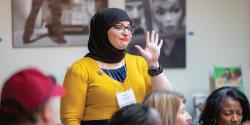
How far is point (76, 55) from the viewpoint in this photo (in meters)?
3.48

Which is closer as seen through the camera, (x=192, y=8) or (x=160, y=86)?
(x=160, y=86)

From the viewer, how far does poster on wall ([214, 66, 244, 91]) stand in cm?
382

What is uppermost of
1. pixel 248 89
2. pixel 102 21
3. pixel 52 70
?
pixel 102 21

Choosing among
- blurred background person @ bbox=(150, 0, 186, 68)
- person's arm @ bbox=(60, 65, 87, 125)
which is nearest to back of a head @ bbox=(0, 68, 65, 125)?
person's arm @ bbox=(60, 65, 87, 125)

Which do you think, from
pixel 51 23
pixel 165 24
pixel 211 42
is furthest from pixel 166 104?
pixel 211 42

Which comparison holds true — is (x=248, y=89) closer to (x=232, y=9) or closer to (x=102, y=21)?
(x=232, y=9)

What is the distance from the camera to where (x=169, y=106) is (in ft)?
5.99

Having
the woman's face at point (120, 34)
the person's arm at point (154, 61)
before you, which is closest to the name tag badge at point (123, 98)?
the person's arm at point (154, 61)

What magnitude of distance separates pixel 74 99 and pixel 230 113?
96 centimetres

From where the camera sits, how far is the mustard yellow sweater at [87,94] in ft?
6.98

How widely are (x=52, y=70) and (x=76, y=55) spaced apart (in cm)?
23

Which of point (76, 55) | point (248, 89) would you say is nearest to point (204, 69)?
point (248, 89)

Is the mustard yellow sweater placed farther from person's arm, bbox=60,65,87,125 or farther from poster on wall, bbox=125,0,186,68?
poster on wall, bbox=125,0,186,68

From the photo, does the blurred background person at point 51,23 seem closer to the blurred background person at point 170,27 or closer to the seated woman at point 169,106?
the blurred background person at point 170,27
